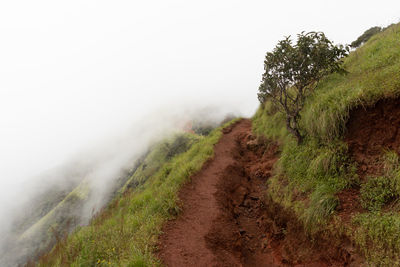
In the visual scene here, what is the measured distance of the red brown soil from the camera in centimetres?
507

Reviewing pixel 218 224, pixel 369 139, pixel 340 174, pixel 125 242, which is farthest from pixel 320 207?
pixel 125 242

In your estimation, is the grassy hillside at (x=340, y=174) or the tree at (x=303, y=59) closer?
the grassy hillside at (x=340, y=174)

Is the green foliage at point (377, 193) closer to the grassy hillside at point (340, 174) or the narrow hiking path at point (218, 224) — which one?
the grassy hillside at point (340, 174)

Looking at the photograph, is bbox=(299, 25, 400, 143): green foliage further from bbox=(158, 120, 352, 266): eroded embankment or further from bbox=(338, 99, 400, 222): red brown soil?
bbox=(158, 120, 352, 266): eroded embankment

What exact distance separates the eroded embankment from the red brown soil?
1.20 m

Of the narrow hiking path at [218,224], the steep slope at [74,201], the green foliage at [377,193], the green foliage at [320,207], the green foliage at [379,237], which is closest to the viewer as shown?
the green foliage at [379,237]

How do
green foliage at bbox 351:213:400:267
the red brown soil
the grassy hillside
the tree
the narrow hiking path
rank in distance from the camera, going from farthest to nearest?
the tree < the narrow hiking path < the red brown soil < the grassy hillside < green foliage at bbox 351:213:400:267

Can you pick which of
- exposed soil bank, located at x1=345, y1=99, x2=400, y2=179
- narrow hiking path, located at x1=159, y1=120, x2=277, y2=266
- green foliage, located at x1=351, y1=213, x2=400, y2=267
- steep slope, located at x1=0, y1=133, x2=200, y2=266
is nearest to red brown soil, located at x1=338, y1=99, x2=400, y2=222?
exposed soil bank, located at x1=345, y1=99, x2=400, y2=179

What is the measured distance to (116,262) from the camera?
4984 millimetres

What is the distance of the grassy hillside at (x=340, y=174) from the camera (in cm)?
407

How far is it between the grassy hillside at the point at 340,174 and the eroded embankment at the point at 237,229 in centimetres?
52

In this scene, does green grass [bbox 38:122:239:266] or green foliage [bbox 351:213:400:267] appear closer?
green foliage [bbox 351:213:400:267]

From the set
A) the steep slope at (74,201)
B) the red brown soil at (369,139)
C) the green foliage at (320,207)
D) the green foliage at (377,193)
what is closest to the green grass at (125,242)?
the green foliage at (320,207)

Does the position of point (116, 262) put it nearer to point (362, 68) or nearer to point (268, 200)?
point (268, 200)
